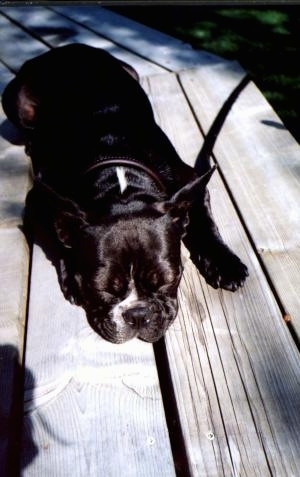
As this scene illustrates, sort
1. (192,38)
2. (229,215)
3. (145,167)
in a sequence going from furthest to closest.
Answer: (192,38)
(229,215)
(145,167)

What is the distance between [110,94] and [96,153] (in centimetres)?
65

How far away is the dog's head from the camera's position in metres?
2.30

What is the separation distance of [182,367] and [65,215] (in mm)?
885

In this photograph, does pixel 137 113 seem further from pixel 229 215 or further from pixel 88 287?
pixel 88 287

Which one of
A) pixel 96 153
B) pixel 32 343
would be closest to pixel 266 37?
pixel 96 153

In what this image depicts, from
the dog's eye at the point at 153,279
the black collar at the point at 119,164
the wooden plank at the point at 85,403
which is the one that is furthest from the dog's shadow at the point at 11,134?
the dog's eye at the point at 153,279

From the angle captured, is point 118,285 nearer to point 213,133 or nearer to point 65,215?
point 65,215

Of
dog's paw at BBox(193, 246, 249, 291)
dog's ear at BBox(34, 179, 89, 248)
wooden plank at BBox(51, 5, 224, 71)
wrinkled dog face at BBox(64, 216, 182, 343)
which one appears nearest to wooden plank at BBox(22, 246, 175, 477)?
wrinkled dog face at BBox(64, 216, 182, 343)

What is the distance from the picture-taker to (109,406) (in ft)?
6.80

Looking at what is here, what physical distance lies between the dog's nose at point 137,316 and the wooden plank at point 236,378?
15 cm

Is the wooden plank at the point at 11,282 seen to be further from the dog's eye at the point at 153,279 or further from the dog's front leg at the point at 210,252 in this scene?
the dog's front leg at the point at 210,252

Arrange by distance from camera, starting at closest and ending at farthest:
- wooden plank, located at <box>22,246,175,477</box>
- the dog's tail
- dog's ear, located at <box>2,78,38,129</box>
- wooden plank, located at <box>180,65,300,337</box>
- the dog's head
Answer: wooden plank, located at <box>22,246,175,477</box>
the dog's head
wooden plank, located at <box>180,65,300,337</box>
the dog's tail
dog's ear, located at <box>2,78,38,129</box>

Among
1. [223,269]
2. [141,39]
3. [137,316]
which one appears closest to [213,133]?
[223,269]

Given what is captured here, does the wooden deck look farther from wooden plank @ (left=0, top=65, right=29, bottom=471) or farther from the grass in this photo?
the grass
